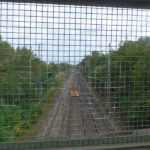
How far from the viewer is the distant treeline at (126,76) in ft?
3.99

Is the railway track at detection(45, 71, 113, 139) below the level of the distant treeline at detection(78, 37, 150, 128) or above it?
below

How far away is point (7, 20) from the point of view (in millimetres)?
1121

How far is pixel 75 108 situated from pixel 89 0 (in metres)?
0.81

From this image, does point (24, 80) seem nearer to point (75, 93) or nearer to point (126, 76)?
point (75, 93)

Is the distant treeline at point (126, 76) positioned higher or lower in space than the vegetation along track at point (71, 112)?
higher

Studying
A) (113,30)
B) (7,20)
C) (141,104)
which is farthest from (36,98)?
(141,104)

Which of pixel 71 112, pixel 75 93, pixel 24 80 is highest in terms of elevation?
pixel 24 80

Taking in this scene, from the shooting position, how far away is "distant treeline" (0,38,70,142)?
3.75ft

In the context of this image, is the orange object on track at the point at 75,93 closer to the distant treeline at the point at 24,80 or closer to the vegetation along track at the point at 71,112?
the vegetation along track at the point at 71,112

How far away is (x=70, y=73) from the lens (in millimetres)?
1157

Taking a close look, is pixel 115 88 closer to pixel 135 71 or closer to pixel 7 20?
pixel 135 71

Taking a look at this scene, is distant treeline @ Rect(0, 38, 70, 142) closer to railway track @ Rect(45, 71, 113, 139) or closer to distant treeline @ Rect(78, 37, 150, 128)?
railway track @ Rect(45, 71, 113, 139)

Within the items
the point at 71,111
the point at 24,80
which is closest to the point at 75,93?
the point at 71,111

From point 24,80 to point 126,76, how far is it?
0.79m
